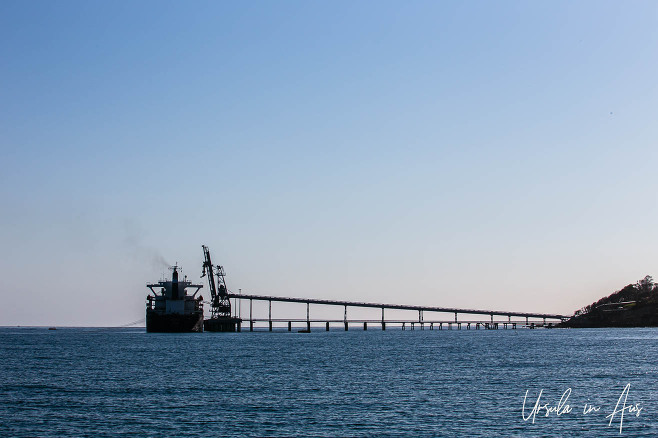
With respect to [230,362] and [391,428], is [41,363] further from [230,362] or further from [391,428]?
[391,428]

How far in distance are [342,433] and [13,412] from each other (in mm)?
22276

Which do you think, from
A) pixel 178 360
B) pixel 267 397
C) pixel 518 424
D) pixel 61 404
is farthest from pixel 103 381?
pixel 518 424

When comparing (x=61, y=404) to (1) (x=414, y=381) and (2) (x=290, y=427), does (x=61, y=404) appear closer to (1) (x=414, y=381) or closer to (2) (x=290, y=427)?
(2) (x=290, y=427)

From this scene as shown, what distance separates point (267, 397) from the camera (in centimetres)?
5566

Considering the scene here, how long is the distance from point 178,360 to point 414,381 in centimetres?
3775

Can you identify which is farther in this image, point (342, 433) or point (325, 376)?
point (325, 376)

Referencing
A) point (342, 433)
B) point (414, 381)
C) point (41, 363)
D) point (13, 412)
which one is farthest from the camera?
point (41, 363)

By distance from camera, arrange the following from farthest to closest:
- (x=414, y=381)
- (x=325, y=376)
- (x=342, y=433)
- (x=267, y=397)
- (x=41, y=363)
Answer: (x=41, y=363), (x=325, y=376), (x=414, y=381), (x=267, y=397), (x=342, y=433)

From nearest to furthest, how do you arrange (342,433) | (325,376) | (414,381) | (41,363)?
(342,433) < (414,381) < (325,376) < (41,363)

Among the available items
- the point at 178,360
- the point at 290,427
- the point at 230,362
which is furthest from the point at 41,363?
the point at 290,427

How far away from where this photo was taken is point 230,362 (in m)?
90.4

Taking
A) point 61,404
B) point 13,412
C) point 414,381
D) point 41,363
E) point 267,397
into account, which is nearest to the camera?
point 13,412

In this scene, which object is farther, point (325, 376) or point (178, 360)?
point (178, 360)

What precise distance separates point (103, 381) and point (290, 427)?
30.5 m
